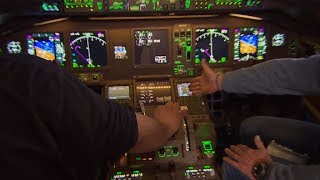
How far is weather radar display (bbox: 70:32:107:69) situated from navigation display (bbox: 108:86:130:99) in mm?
194

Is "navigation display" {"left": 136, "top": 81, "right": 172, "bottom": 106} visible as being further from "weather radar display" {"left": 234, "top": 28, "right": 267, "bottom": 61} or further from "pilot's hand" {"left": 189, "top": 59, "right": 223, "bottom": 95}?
"weather radar display" {"left": 234, "top": 28, "right": 267, "bottom": 61}

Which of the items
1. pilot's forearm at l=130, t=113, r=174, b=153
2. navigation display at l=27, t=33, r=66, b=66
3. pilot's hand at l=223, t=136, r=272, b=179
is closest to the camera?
pilot's forearm at l=130, t=113, r=174, b=153

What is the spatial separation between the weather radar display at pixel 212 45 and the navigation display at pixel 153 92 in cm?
30

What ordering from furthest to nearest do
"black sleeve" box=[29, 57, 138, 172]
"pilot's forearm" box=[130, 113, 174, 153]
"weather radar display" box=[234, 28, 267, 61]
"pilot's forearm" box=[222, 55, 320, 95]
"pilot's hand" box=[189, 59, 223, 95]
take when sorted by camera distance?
"weather radar display" box=[234, 28, 267, 61]
"pilot's hand" box=[189, 59, 223, 95]
"pilot's forearm" box=[222, 55, 320, 95]
"pilot's forearm" box=[130, 113, 174, 153]
"black sleeve" box=[29, 57, 138, 172]

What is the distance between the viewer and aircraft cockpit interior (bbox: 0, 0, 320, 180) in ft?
8.24

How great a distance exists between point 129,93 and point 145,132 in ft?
4.29

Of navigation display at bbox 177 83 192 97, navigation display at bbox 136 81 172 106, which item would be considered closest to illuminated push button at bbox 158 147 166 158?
navigation display at bbox 136 81 172 106

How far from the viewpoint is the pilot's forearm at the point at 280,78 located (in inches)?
80.5

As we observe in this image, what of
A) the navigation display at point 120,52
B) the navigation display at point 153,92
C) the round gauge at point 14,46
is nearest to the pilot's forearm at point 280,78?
the navigation display at point 153,92

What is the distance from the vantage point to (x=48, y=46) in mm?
2658

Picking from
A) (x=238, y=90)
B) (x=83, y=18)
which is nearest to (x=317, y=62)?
(x=238, y=90)

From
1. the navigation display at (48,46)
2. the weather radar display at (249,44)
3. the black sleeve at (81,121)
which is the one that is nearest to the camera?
the black sleeve at (81,121)

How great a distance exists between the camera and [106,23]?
2.66 metres

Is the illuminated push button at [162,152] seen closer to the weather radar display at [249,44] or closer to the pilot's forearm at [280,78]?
the pilot's forearm at [280,78]
